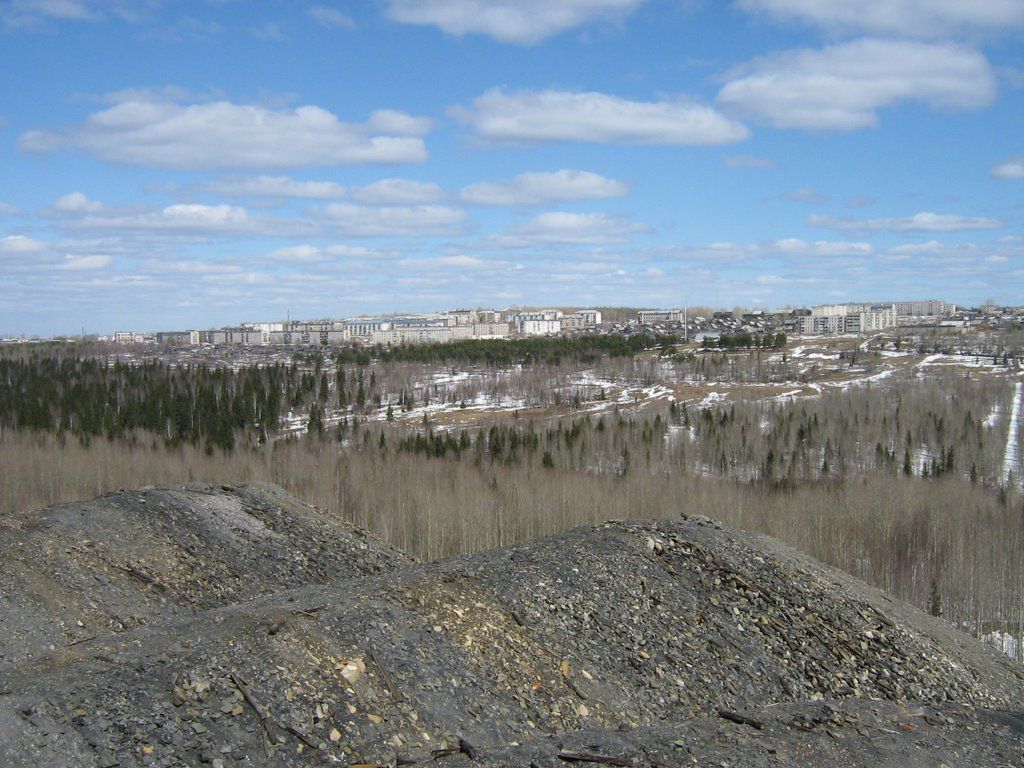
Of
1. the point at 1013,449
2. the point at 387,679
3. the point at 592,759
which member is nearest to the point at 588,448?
the point at 1013,449

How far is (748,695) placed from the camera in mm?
13742

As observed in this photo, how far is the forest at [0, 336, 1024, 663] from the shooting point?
3928 centimetres

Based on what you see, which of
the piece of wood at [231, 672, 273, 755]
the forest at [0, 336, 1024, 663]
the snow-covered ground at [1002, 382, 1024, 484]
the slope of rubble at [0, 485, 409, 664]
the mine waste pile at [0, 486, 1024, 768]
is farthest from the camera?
the snow-covered ground at [1002, 382, 1024, 484]

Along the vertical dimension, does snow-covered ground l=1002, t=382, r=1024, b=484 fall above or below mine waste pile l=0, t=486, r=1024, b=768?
below

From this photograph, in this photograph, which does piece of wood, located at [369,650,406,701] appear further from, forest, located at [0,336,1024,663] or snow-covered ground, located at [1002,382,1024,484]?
snow-covered ground, located at [1002,382,1024,484]

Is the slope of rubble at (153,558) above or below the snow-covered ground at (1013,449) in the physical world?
above

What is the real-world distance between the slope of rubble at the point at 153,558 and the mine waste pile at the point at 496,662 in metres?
0.08

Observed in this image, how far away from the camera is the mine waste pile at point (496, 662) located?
1020 cm

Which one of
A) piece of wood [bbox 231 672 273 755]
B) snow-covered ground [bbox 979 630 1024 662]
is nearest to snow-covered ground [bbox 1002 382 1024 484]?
snow-covered ground [bbox 979 630 1024 662]

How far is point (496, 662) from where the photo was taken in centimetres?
1296

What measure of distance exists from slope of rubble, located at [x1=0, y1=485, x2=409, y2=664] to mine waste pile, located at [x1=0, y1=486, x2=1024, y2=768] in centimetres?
8

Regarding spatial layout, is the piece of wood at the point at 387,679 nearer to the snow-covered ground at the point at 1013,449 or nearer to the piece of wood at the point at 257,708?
the piece of wood at the point at 257,708

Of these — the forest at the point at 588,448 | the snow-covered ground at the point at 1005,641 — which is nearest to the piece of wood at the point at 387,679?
the snow-covered ground at the point at 1005,641

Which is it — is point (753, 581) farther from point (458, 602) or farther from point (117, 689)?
point (117, 689)
